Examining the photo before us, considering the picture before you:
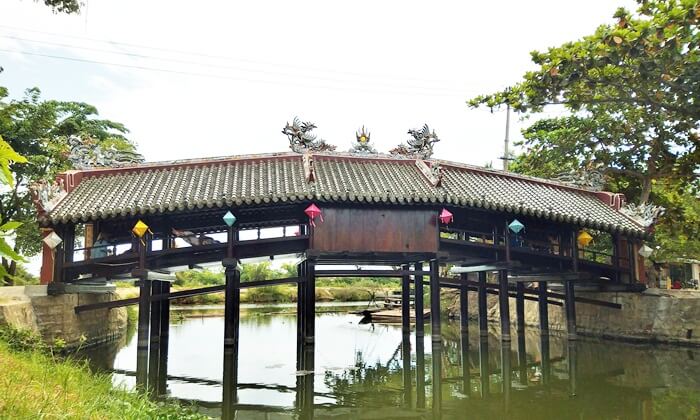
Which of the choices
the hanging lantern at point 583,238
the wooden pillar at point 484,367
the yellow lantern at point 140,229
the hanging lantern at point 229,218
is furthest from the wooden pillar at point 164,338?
the hanging lantern at point 583,238

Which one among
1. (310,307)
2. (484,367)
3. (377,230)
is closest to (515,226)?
(377,230)

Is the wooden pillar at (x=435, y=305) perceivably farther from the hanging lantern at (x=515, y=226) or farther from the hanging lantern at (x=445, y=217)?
the hanging lantern at (x=515, y=226)

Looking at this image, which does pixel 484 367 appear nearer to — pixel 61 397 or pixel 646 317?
pixel 646 317

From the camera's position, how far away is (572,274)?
17078 millimetres

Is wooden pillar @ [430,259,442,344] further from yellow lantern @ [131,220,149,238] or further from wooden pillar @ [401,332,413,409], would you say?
yellow lantern @ [131,220,149,238]

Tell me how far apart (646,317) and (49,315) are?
17.5m

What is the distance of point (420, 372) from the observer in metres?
12.9

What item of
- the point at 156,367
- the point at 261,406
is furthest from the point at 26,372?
the point at 156,367

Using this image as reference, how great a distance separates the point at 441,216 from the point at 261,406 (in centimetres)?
802

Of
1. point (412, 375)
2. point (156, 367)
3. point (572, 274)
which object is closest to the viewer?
point (412, 375)

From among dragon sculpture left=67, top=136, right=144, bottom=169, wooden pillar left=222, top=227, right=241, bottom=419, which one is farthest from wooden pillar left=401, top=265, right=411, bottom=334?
dragon sculpture left=67, top=136, right=144, bottom=169

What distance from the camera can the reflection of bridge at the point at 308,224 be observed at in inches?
579

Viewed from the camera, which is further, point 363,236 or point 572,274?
point 572,274

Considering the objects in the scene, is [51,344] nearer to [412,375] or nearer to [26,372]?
[26,372]
